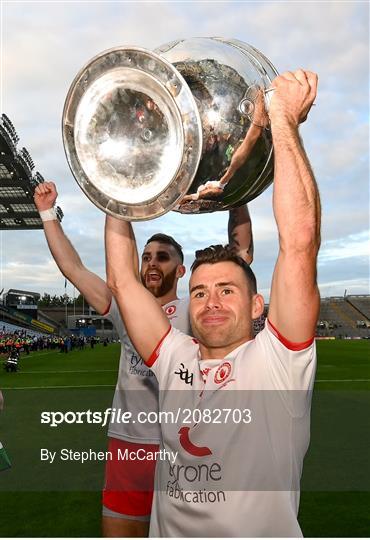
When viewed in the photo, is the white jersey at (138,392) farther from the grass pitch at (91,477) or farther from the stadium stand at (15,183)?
the stadium stand at (15,183)

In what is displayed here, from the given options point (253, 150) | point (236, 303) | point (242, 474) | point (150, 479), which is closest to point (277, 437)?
point (242, 474)

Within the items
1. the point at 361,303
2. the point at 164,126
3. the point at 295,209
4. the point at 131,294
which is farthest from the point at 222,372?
A: the point at 361,303

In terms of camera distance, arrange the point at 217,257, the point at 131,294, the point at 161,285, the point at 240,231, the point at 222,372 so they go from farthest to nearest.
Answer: the point at 161,285
the point at 240,231
the point at 131,294
the point at 217,257
the point at 222,372

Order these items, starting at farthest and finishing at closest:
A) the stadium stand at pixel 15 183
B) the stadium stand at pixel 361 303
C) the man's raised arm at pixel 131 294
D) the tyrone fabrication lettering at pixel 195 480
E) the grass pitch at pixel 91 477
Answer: the stadium stand at pixel 361 303
the stadium stand at pixel 15 183
the grass pitch at pixel 91 477
the man's raised arm at pixel 131 294
the tyrone fabrication lettering at pixel 195 480

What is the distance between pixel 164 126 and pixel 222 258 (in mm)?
698

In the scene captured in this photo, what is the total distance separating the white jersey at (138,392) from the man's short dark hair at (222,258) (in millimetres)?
1135

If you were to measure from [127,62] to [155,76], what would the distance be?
9cm

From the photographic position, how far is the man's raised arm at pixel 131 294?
2354mm

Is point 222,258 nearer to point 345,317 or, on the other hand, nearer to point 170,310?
point 170,310

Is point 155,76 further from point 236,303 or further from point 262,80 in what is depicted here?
point 236,303

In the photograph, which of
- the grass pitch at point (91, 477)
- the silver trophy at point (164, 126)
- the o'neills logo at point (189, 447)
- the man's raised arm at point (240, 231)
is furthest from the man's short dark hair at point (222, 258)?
the grass pitch at point (91, 477)

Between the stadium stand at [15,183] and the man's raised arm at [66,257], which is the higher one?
the stadium stand at [15,183]

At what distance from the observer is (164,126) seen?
5.32 feet

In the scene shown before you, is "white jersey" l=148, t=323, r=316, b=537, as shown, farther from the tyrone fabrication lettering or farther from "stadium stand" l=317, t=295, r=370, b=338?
"stadium stand" l=317, t=295, r=370, b=338
